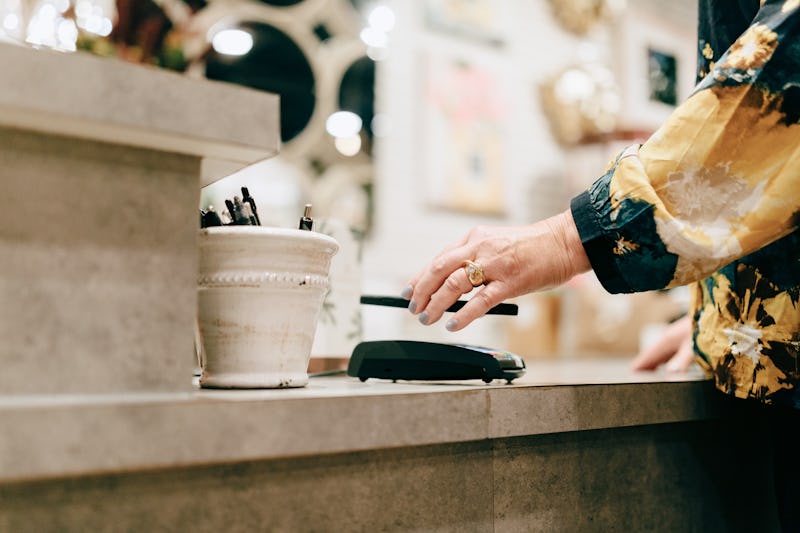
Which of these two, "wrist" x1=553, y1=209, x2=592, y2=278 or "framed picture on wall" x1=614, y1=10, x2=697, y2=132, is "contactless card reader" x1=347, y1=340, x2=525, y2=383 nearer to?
"wrist" x1=553, y1=209, x2=592, y2=278

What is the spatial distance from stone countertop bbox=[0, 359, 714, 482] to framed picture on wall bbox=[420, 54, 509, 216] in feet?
9.02

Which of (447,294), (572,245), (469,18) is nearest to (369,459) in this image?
(447,294)

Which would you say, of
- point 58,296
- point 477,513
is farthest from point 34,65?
point 477,513

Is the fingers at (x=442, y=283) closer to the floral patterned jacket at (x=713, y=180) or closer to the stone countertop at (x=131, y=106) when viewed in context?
the floral patterned jacket at (x=713, y=180)

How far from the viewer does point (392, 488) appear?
0.72m


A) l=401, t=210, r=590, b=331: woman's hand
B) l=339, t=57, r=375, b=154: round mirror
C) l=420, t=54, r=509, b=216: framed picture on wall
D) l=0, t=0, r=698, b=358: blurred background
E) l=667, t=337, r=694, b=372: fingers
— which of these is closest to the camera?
l=401, t=210, r=590, b=331: woman's hand

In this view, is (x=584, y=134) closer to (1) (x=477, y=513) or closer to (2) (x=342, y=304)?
(2) (x=342, y=304)

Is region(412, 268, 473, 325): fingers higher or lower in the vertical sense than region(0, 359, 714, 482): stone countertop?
higher

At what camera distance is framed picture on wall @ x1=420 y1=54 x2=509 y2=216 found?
139 inches

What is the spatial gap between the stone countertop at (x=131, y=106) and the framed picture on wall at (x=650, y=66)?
3899 mm

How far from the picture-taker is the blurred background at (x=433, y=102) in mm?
2832

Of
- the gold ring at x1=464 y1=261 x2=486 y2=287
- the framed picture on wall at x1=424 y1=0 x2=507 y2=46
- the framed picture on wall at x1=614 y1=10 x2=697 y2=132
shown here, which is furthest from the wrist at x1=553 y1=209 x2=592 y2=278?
the framed picture on wall at x1=614 y1=10 x2=697 y2=132

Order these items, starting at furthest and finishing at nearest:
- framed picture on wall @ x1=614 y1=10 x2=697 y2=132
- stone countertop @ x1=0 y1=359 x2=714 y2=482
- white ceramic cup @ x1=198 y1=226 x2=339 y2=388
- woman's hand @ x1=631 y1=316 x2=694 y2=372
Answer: framed picture on wall @ x1=614 y1=10 x2=697 y2=132
woman's hand @ x1=631 y1=316 x2=694 y2=372
white ceramic cup @ x1=198 y1=226 x2=339 y2=388
stone countertop @ x1=0 y1=359 x2=714 y2=482

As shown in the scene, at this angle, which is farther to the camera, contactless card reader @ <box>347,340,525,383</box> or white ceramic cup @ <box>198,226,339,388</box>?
contactless card reader @ <box>347,340,525,383</box>
